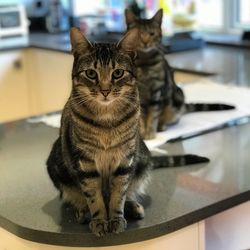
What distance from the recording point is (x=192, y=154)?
1.73 meters

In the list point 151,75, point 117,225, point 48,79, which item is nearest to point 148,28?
point 151,75

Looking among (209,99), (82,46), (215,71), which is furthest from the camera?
(215,71)

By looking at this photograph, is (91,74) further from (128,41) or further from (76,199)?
(76,199)

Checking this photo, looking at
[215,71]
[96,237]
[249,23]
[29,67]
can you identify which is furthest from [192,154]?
[29,67]

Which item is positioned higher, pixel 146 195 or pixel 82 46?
pixel 82 46

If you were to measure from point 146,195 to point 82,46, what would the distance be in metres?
0.44

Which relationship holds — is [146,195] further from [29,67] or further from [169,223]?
Result: [29,67]

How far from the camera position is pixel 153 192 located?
4.92 feet

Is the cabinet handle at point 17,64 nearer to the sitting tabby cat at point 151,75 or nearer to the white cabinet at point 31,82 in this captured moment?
the white cabinet at point 31,82

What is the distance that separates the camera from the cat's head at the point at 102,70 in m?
1.26

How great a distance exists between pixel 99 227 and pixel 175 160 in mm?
450

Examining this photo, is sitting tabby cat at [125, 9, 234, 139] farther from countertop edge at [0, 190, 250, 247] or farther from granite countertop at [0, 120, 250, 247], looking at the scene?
countertop edge at [0, 190, 250, 247]

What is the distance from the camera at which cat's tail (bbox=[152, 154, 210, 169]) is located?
166 cm

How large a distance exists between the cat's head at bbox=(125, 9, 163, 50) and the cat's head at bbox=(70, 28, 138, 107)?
0.64m
